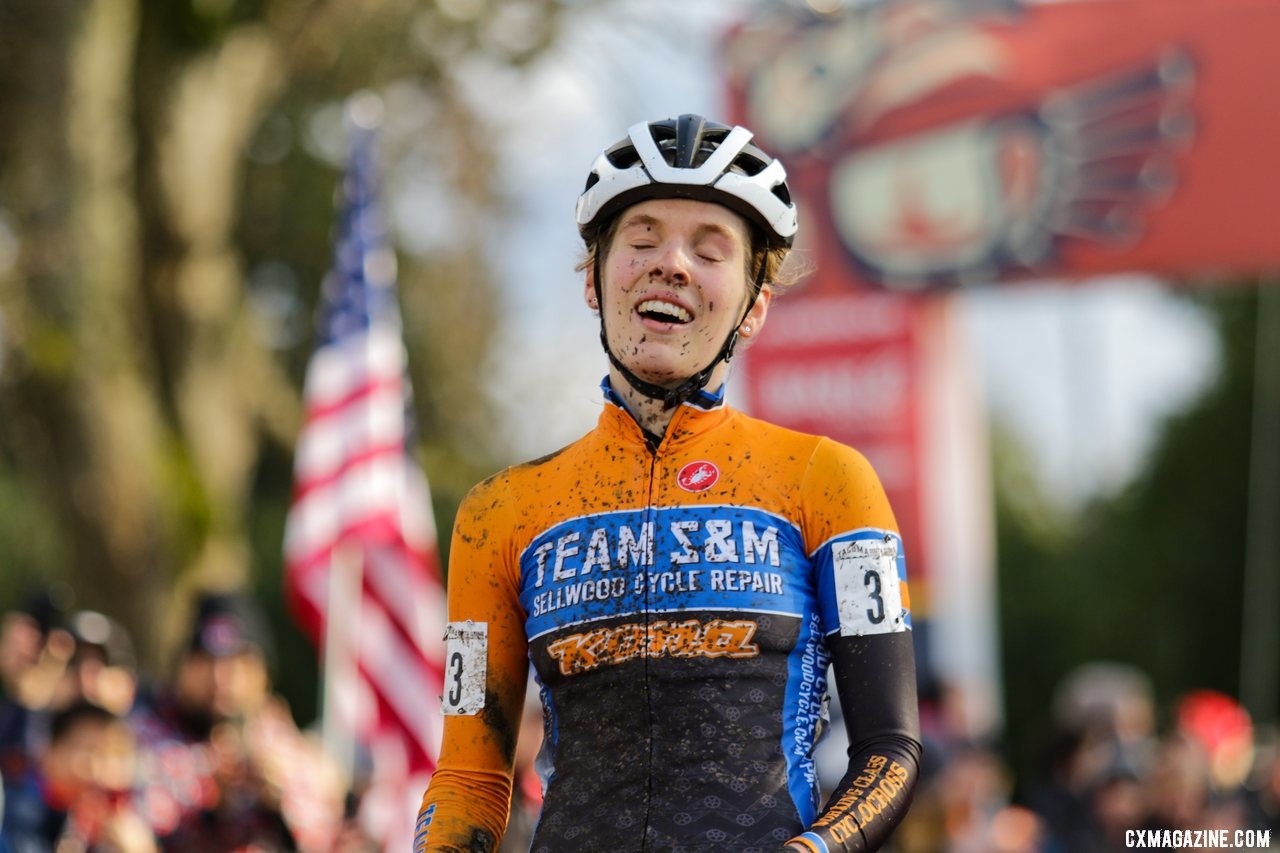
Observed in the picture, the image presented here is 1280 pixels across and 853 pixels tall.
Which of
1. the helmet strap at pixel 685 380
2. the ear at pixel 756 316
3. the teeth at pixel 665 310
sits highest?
the ear at pixel 756 316

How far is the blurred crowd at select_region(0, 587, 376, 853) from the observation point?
6.82 m

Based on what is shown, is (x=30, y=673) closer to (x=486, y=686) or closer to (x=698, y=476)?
(x=486, y=686)

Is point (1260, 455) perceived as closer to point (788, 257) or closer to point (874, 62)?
point (874, 62)

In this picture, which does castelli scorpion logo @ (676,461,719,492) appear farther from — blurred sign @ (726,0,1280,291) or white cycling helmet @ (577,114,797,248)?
blurred sign @ (726,0,1280,291)

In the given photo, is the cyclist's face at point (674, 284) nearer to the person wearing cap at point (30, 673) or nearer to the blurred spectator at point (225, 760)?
the blurred spectator at point (225, 760)

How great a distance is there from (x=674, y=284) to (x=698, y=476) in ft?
1.09

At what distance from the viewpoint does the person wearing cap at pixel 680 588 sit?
120 inches

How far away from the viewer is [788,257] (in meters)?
3.55

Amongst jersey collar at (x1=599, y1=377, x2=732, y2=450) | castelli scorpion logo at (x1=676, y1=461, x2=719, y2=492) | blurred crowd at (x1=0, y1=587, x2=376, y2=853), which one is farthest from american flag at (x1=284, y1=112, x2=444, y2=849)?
castelli scorpion logo at (x1=676, y1=461, x2=719, y2=492)

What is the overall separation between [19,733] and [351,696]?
8.95 feet

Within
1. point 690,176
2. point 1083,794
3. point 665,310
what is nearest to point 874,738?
point 665,310

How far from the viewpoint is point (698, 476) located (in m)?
3.29

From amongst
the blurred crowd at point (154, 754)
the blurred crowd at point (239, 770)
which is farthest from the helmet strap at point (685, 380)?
the blurred crowd at point (154, 754)

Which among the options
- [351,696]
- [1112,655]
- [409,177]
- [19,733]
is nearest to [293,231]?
[409,177]
